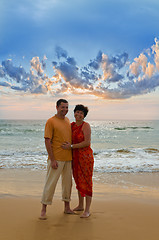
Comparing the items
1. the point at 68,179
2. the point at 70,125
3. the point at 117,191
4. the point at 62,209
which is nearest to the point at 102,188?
the point at 117,191

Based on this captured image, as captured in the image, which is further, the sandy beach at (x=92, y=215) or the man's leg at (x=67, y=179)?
the man's leg at (x=67, y=179)

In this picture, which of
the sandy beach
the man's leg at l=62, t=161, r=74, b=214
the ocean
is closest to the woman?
the man's leg at l=62, t=161, r=74, b=214

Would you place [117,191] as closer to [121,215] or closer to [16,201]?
[121,215]

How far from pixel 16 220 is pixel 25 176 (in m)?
3.67

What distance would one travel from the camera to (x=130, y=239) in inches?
112

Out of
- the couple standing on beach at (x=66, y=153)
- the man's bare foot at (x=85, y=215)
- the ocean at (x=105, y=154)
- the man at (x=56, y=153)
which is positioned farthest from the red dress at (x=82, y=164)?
the ocean at (x=105, y=154)

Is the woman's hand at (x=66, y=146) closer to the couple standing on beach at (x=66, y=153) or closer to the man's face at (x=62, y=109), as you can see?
the couple standing on beach at (x=66, y=153)

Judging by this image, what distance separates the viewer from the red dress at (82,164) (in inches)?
145

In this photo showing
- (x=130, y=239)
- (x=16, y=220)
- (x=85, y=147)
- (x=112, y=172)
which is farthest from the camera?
(x=112, y=172)

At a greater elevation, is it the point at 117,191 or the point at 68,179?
the point at 68,179

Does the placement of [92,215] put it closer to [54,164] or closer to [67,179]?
[67,179]

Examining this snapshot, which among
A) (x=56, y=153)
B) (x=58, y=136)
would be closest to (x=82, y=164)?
(x=56, y=153)

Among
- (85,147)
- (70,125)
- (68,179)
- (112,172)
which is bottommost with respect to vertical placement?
(112,172)

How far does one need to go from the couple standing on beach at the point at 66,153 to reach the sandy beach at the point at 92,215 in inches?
11.2
